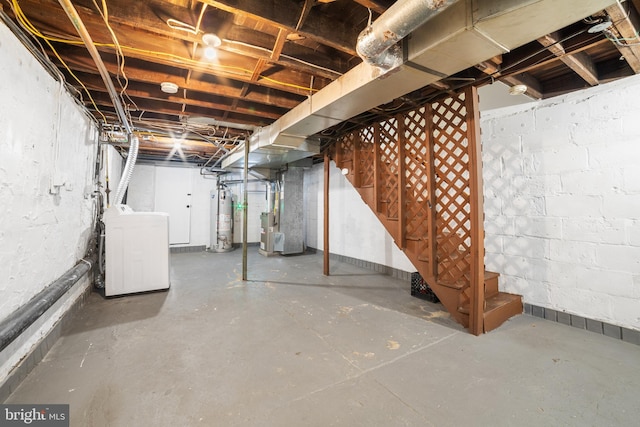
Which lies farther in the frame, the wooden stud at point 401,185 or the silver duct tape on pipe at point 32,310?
the wooden stud at point 401,185

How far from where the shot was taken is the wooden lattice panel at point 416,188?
283cm

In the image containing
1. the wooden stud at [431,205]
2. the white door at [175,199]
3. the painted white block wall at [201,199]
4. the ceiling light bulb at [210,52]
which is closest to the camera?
the ceiling light bulb at [210,52]

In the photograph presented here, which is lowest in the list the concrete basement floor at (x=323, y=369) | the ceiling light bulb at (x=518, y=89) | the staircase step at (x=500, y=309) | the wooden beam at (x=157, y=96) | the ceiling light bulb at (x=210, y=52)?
the concrete basement floor at (x=323, y=369)

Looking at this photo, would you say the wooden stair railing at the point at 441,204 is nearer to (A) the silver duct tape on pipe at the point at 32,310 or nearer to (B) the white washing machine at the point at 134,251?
(B) the white washing machine at the point at 134,251

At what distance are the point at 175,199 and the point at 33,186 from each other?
16.4ft

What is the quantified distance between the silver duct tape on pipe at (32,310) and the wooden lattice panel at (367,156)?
3.37 metres

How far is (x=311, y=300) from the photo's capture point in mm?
3180

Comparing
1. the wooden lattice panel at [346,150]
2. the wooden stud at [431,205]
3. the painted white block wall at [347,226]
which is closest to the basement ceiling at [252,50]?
the wooden stud at [431,205]

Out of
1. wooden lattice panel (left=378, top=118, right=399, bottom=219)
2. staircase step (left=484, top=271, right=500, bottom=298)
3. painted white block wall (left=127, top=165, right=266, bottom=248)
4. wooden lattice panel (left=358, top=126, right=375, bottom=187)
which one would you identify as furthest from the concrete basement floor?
painted white block wall (left=127, top=165, right=266, bottom=248)

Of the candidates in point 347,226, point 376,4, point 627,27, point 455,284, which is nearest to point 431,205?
point 455,284

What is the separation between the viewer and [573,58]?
78.8 inches

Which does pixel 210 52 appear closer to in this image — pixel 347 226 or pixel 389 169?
pixel 389 169

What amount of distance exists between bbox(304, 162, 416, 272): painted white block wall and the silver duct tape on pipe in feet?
13.2

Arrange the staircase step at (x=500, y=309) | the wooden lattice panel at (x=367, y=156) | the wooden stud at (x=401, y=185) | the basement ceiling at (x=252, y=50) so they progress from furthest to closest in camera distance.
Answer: the wooden lattice panel at (x=367, y=156) < the wooden stud at (x=401, y=185) < the staircase step at (x=500, y=309) < the basement ceiling at (x=252, y=50)
